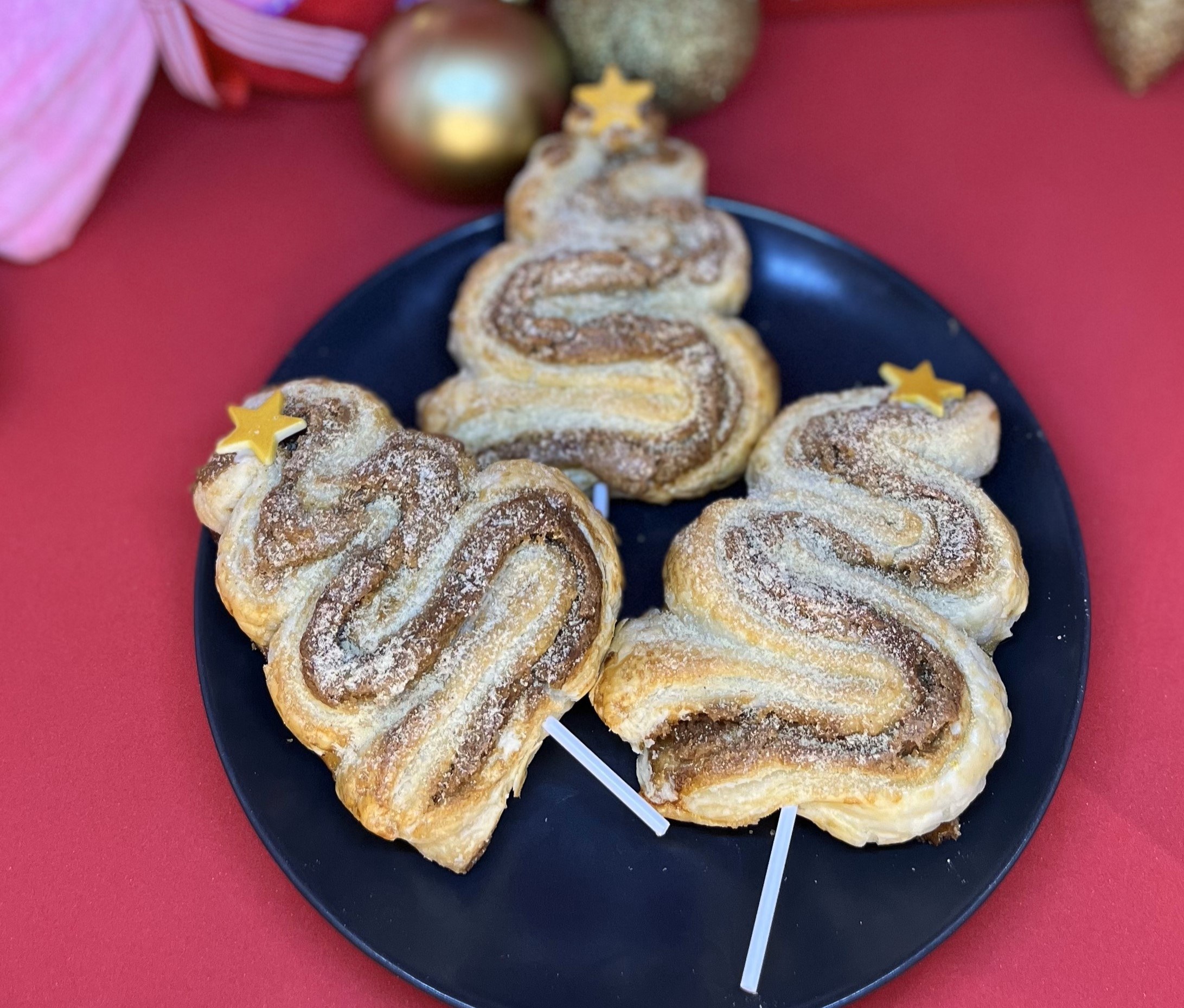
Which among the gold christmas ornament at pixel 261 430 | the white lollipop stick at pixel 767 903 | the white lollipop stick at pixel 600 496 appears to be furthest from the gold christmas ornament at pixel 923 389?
the gold christmas ornament at pixel 261 430

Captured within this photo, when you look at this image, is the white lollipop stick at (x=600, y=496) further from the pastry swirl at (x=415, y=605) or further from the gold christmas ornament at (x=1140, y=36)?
the gold christmas ornament at (x=1140, y=36)

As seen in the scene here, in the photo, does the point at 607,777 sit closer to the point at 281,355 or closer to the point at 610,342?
the point at 610,342

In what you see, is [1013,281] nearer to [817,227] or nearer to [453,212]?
[817,227]

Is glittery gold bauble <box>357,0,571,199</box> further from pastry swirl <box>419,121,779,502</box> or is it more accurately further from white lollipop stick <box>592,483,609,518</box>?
white lollipop stick <box>592,483,609,518</box>

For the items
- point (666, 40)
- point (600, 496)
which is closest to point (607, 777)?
point (600, 496)

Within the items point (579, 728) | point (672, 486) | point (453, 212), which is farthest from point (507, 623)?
point (453, 212)
